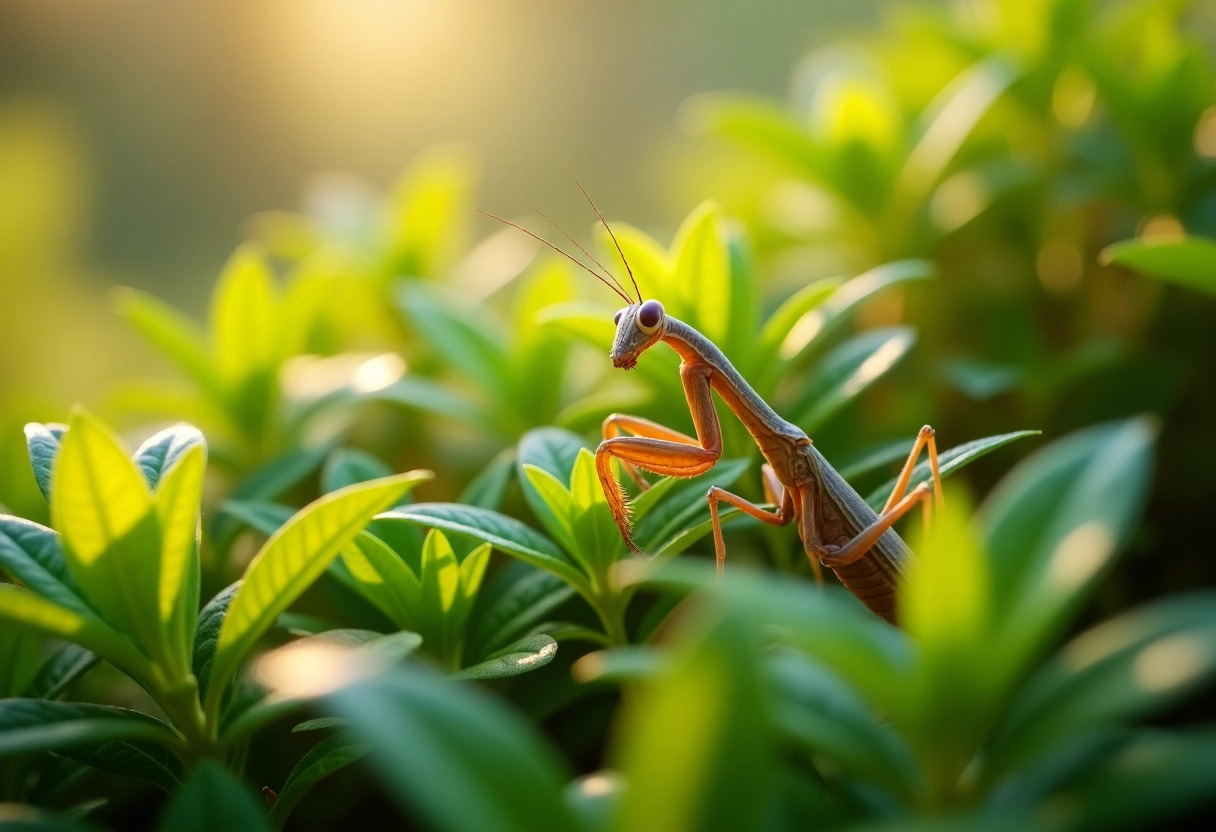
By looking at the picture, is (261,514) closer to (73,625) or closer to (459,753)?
(73,625)

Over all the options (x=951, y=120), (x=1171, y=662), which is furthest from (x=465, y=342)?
(x=1171, y=662)

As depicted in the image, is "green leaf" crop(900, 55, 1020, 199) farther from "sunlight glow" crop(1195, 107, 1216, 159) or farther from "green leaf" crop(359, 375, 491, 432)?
"green leaf" crop(359, 375, 491, 432)

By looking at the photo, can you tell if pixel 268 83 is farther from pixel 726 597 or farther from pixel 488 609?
pixel 726 597

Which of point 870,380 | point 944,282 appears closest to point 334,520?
point 870,380

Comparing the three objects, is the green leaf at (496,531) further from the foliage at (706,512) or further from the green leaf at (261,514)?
the green leaf at (261,514)

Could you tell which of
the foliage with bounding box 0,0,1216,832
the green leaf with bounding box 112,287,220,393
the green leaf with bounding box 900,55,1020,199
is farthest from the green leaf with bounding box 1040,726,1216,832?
the green leaf with bounding box 112,287,220,393
